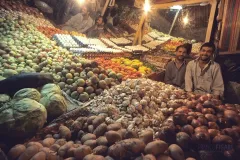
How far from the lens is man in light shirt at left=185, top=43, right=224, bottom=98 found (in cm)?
472

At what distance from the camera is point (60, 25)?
38.2 ft

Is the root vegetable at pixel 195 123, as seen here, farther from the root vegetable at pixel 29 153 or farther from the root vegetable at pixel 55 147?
the root vegetable at pixel 29 153

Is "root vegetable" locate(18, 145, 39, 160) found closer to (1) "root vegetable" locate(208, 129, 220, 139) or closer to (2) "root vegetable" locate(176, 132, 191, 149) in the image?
(2) "root vegetable" locate(176, 132, 191, 149)

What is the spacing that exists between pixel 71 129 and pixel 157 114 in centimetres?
123

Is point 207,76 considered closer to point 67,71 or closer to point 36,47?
point 67,71

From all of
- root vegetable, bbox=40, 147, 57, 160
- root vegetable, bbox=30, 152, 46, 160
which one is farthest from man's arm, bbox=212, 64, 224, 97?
root vegetable, bbox=30, 152, 46, 160

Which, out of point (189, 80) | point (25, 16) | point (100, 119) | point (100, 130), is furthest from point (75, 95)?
point (25, 16)

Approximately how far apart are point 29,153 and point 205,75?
422 centimetres

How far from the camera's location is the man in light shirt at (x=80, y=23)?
1151cm

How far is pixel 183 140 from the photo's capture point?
6.99ft

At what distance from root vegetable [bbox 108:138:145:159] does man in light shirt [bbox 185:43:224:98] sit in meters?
3.39

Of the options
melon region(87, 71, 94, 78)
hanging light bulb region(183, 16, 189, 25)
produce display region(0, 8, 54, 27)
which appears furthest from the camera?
hanging light bulb region(183, 16, 189, 25)

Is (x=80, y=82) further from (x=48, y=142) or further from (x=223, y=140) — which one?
(x=223, y=140)

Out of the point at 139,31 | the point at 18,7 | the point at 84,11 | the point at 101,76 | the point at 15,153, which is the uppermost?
the point at 84,11
